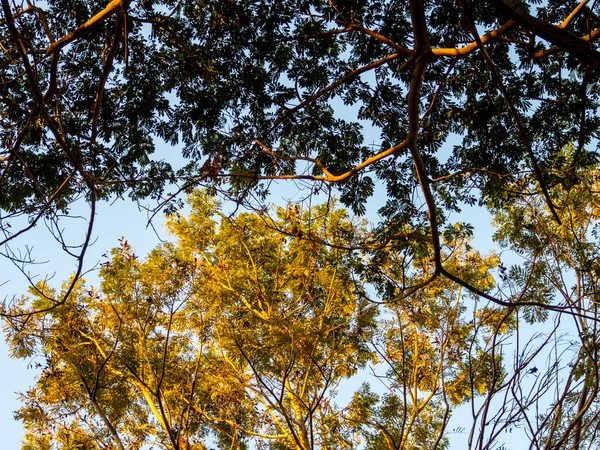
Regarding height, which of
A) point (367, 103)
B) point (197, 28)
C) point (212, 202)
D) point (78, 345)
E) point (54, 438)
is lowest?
point (54, 438)

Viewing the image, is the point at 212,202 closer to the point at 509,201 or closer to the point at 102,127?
the point at 102,127

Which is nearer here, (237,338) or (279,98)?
(279,98)

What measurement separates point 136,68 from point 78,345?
3.58 metres

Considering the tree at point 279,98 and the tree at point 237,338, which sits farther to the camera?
the tree at point 237,338

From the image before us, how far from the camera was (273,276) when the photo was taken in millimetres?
6996

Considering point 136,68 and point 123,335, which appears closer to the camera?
point 136,68

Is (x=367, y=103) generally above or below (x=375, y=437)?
above

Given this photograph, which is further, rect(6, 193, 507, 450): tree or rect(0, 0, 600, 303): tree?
rect(6, 193, 507, 450): tree

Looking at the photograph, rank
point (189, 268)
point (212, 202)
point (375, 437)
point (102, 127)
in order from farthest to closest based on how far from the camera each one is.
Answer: point (212, 202)
point (375, 437)
point (189, 268)
point (102, 127)

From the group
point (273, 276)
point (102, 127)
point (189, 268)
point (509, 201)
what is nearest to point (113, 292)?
point (189, 268)

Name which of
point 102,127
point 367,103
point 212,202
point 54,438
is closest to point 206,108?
point 102,127

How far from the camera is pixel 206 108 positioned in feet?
13.2

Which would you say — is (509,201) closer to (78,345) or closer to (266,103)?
(266,103)

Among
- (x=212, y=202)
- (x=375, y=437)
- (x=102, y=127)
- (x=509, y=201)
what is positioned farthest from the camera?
(x=212, y=202)
